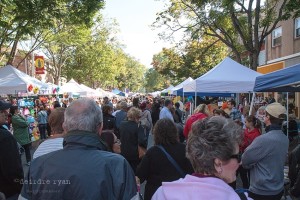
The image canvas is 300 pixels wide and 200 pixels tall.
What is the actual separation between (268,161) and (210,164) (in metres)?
2.55

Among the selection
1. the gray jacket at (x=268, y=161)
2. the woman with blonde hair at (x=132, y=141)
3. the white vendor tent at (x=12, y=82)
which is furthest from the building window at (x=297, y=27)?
the gray jacket at (x=268, y=161)

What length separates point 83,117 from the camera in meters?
2.30

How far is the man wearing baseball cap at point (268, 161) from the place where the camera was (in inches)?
161

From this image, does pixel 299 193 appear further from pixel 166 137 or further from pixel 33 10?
pixel 33 10

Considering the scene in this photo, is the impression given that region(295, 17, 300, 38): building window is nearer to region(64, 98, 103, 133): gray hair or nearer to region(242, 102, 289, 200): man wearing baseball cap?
region(242, 102, 289, 200): man wearing baseball cap

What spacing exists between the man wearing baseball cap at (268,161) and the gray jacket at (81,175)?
7.79 ft

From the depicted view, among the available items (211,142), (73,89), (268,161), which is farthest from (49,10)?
(73,89)

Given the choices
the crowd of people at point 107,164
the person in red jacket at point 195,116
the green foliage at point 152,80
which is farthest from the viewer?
the green foliage at point 152,80

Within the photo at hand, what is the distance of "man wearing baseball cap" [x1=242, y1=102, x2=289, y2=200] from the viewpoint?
4.09m

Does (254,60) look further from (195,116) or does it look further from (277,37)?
(277,37)

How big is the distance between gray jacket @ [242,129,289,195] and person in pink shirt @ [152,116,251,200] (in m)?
2.28

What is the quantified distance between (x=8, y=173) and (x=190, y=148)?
2.30 meters

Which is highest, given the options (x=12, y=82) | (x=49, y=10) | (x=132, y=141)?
(x=49, y=10)

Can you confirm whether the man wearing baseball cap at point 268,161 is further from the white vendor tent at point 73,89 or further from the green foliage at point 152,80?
the green foliage at point 152,80
